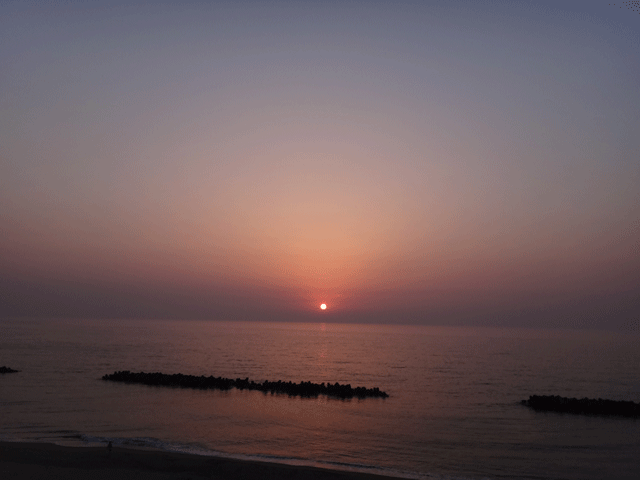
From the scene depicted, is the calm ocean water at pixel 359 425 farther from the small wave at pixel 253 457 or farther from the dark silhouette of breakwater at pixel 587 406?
the dark silhouette of breakwater at pixel 587 406

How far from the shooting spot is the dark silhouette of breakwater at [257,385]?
42.0 m

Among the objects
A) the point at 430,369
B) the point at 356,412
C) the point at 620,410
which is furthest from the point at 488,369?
the point at 356,412

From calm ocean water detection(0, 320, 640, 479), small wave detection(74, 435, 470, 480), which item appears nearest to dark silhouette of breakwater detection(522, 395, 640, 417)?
calm ocean water detection(0, 320, 640, 479)

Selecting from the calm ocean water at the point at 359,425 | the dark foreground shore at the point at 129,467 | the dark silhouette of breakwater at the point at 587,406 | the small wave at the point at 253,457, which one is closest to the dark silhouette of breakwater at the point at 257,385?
the calm ocean water at the point at 359,425

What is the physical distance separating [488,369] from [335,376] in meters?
24.1

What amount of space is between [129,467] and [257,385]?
86.7 ft

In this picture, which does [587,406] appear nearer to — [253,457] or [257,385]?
[257,385]

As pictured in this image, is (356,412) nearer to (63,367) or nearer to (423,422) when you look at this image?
(423,422)

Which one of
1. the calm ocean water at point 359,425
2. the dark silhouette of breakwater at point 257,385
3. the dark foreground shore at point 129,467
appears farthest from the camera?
the dark silhouette of breakwater at point 257,385

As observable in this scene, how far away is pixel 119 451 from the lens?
20531mm

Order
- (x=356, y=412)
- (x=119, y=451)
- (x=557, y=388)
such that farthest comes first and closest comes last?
(x=557, y=388), (x=356, y=412), (x=119, y=451)

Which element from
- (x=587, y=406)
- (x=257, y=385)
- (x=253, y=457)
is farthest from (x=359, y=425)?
(x=587, y=406)

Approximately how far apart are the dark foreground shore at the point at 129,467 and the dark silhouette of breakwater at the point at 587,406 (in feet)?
79.3

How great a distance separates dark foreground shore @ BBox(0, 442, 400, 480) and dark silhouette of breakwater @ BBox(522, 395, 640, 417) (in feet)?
79.3
